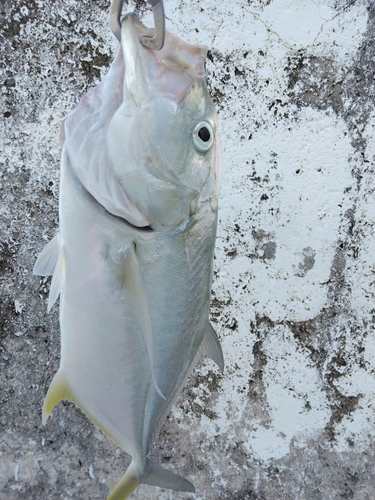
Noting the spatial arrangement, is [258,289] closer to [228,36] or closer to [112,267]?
[112,267]

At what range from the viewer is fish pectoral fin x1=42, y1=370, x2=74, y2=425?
134cm

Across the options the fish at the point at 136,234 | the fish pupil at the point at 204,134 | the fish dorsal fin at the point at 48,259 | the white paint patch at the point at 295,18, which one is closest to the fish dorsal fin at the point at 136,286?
the fish at the point at 136,234

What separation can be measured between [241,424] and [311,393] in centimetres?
42

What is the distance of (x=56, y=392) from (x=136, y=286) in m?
0.54

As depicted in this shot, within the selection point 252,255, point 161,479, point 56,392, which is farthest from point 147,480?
point 252,255

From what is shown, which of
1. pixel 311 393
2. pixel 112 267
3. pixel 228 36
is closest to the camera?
pixel 112 267

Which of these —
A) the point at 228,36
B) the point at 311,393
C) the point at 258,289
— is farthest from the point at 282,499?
the point at 228,36

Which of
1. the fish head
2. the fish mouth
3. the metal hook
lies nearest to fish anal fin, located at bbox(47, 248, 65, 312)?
the fish head

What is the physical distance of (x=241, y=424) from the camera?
6.88ft

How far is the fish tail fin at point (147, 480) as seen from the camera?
57.0 inches

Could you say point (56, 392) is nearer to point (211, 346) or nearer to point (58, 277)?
point (58, 277)

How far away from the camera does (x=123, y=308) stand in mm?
1181

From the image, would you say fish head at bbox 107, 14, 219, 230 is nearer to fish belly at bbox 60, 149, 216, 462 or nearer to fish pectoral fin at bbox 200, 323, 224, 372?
fish belly at bbox 60, 149, 216, 462

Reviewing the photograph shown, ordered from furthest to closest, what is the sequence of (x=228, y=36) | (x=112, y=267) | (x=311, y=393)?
(x=311, y=393), (x=228, y=36), (x=112, y=267)
